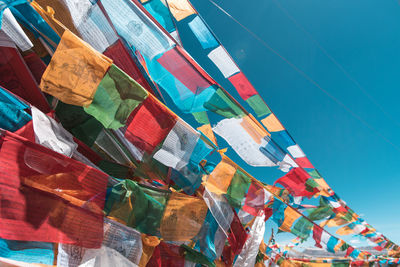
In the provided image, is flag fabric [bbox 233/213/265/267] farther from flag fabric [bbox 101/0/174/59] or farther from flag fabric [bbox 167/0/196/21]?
flag fabric [bbox 167/0/196/21]

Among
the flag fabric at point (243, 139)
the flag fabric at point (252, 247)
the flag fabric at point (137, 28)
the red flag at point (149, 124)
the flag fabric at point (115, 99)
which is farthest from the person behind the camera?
the flag fabric at point (252, 247)

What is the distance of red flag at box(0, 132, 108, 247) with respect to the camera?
1597mm

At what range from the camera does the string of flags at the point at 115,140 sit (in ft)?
5.96

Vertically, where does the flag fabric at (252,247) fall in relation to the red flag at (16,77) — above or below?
below

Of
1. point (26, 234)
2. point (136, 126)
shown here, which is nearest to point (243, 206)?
point (136, 126)

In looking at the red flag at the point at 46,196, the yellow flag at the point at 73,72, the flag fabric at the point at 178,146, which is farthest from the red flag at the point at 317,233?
the yellow flag at the point at 73,72

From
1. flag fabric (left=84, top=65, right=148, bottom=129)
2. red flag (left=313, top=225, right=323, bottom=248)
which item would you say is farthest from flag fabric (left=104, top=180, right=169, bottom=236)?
red flag (left=313, top=225, right=323, bottom=248)

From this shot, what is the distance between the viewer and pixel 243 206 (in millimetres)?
3893

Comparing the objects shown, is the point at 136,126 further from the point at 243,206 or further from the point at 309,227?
the point at 309,227

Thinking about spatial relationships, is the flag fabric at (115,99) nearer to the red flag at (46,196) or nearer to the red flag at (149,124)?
the red flag at (149,124)

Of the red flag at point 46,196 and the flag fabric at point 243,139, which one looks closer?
the red flag at point 46,196

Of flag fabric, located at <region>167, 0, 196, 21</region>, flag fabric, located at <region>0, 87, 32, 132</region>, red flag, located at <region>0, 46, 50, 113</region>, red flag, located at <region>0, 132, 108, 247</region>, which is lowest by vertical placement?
red flag, located at <region>0, 132, 108, 247</region>

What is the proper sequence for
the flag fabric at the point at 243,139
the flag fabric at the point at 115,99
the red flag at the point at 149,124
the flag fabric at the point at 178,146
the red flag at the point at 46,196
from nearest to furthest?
the red flag at the point at 46,196
the flag fabric at the point at 115,99
the red flag at the point at 149,124
the flag fabric at the point at 178,146
the flag fabric at the point at 243,139

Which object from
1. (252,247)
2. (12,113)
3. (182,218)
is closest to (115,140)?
(12,113)
